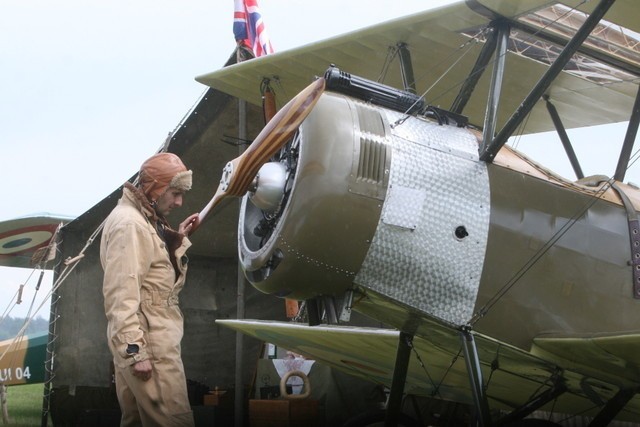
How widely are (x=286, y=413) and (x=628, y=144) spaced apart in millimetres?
3150

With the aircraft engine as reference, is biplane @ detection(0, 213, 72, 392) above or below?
below

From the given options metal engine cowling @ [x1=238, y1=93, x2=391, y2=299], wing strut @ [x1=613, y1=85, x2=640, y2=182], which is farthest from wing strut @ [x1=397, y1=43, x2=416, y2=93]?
metal engine cowling @ [x1=238, y1=93, x2=391, y2=299]

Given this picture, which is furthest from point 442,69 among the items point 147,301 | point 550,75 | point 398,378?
point 147,301

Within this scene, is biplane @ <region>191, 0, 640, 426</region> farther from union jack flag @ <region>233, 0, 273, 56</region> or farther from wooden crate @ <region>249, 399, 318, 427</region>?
union jack flag @ <region>233, 0, 273, 56</region>

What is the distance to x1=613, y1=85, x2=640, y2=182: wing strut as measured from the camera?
5367mm

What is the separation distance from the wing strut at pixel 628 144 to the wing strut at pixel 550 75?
5.55 ft

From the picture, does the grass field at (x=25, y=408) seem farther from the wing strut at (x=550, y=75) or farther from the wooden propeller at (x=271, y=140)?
the wing strut at (x=550, y=75)

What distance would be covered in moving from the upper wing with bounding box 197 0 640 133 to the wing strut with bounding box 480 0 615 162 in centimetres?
114

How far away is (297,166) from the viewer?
379 centimetres

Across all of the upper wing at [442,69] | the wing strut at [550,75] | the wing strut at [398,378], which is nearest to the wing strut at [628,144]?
the upper wing at [442,69]

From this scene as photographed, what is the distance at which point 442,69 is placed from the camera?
20.8 ft

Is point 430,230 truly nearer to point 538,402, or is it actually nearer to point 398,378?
point 398,378

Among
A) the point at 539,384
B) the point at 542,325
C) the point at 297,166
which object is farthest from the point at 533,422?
the point at 297,166

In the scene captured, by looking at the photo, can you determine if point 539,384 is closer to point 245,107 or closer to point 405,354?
point 405,354
